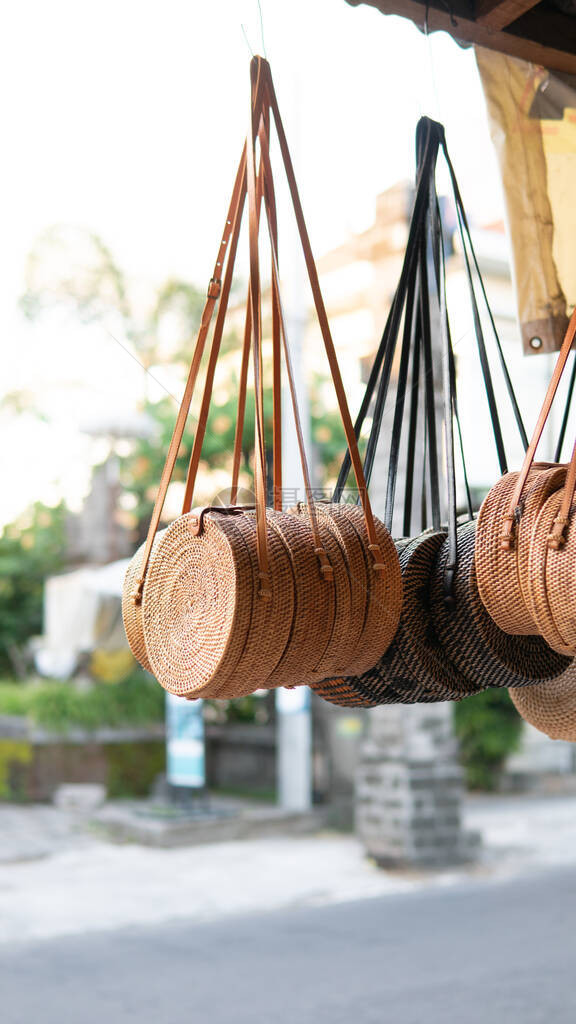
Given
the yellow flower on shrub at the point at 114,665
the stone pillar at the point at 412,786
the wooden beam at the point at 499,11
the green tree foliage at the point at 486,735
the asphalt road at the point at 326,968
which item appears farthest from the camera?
the green tree foliage at the point at 486,735

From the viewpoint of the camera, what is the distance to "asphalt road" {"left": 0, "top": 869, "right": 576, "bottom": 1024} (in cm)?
457

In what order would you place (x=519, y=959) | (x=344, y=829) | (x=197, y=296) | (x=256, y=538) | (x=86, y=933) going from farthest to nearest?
(x=197, y=296) → (x=344, y=829) → (x=86, y=933) → (x=519, y=959) → (x=256, y=538)

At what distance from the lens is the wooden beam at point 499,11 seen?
140cm

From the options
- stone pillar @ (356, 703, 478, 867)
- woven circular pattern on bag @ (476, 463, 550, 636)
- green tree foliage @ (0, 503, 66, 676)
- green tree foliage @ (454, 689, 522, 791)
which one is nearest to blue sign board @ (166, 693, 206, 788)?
stone pillar @ (356, 703, 478, 867)

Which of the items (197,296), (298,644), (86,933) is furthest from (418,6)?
(197,296)

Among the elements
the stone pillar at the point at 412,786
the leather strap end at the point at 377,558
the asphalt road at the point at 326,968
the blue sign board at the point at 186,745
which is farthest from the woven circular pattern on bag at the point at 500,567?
the blue sign board at the point at 186,745

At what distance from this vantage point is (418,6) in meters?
1.40

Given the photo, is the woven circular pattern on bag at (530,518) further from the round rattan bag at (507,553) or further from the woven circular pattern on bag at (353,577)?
the woven circular pattern on bag at (353,577)

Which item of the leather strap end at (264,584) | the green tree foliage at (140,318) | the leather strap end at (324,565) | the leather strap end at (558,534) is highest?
the green tree foliage at (140,318)

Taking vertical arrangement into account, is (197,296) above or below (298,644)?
above

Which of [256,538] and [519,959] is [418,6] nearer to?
[256,538]

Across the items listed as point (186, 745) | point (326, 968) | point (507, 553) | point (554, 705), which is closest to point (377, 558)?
point (507, 553)

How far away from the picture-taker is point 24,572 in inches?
501

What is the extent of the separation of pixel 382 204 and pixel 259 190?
615cm
